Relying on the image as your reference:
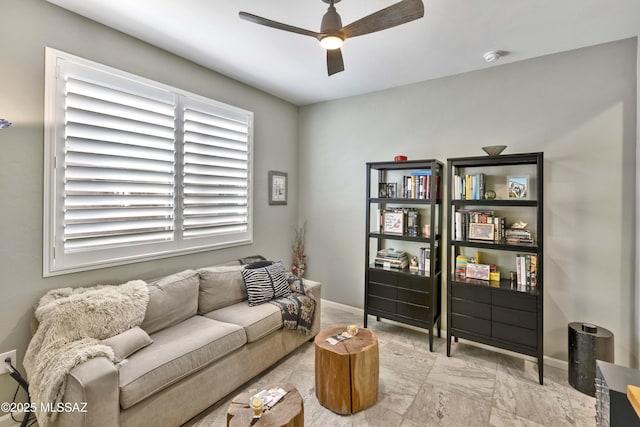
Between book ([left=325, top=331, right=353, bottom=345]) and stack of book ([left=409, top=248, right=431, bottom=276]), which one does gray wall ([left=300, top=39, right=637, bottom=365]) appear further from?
book ([left=325, top=331, right=353, bottom=345])

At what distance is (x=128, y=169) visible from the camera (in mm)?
2477

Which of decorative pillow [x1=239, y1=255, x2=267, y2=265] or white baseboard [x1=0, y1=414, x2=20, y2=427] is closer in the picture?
white baseboard [x1=0, y1=414, x2=20, y2=427]

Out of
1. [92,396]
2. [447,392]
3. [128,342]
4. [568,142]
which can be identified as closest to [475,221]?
[568,142]

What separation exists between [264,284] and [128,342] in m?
1.20

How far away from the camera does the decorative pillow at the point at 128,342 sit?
1.82 metres

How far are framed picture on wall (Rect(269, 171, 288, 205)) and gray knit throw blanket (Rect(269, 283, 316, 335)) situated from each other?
147cm

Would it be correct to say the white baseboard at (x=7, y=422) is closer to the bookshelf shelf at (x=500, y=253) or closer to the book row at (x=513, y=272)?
the bookshelf shelf at (x=500, y=253)

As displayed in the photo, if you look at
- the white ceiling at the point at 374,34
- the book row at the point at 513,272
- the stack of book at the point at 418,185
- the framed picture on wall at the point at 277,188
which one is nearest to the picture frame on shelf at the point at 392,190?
the stack of book at the point at 418,185

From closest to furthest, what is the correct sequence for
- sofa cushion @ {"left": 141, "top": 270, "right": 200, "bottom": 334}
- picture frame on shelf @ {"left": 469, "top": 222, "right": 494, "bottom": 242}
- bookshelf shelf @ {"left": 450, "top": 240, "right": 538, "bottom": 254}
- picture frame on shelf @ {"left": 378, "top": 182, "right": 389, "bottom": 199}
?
sofa cushion @ {"left": 141, "top": 270, "right": 200, "bottom": 334}, bookshelf shelf @ {"left": 450, "top": 240, "right": 538, "bottom": 254}, picture frame on shelf @ {"left": 469, "top": 222, "right": 494, "bottom": 242}, picture frame on shelf @ {"left": 378, "top": 182, "right": 389, "bottom": 199}

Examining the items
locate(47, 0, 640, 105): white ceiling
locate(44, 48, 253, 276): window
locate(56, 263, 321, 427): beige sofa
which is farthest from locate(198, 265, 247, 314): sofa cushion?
locate(47, 0, 640, 105): white ceiling

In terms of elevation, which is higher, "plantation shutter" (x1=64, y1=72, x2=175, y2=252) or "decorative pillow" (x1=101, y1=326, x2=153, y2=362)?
"plantation shutter" (x1=64, y1=72, x2=175, y2=252)

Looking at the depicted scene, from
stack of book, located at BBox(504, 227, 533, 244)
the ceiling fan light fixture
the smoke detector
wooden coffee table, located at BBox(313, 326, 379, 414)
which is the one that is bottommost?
wooden coffee table, located at BBox(313, 326, 379, 414)

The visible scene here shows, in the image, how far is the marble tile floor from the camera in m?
2.01

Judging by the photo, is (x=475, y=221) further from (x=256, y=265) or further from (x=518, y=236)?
(x=256, y=265)
